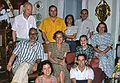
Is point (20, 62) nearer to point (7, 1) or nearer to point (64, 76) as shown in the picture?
point (64, 76)

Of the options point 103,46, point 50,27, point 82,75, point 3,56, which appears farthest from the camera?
point 103,46

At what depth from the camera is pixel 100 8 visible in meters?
7.15

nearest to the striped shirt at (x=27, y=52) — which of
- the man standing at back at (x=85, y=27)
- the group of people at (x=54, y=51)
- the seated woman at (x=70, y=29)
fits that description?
the group of people at (x=54, y=51)

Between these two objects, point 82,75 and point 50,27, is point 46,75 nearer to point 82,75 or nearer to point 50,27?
point 82,75

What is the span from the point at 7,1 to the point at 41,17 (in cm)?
98

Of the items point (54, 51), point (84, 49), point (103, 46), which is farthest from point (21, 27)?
point (103, 46)

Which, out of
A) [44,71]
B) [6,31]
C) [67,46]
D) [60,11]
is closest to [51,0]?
[60,11]

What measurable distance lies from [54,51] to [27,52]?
44cm

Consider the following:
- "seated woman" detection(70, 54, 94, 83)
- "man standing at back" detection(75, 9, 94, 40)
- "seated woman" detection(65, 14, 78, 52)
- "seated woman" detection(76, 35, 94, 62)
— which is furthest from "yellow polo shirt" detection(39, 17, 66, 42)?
"seated woman" detection(70, 54, 94, 83)

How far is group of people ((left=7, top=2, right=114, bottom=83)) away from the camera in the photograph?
476 cm

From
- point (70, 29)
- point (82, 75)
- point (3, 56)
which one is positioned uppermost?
point (70, 29)

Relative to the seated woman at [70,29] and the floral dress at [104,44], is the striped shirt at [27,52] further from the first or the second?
the floral dress at [104,44]

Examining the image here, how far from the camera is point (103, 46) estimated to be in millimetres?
5691

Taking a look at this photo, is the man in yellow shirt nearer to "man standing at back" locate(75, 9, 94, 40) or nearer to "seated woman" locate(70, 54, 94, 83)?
"man standing at back" locate(75, 9, 94, 40)
